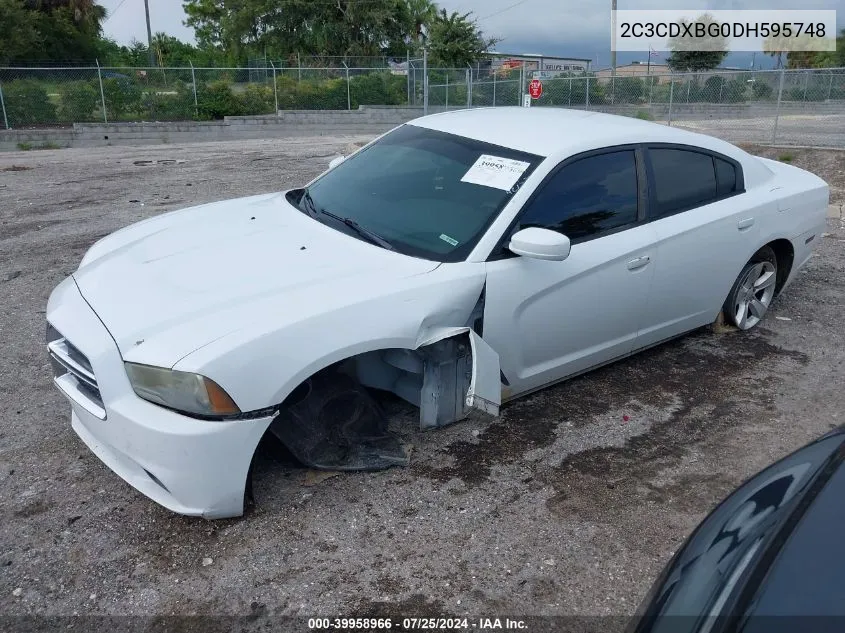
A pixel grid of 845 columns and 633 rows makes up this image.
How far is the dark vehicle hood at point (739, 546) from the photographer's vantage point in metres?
1.59

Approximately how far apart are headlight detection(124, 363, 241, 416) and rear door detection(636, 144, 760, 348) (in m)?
→ 2.61

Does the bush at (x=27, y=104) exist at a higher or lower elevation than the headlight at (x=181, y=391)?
higher

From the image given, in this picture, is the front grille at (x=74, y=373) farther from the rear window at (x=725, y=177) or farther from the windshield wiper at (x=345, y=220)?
the rear window at (x=725, y=177)

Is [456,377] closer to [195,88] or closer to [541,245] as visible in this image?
[541,245]

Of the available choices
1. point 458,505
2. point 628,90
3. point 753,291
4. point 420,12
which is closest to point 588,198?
point 458,505

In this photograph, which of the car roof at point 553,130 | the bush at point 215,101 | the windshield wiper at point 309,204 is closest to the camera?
the car roof at point 553,130

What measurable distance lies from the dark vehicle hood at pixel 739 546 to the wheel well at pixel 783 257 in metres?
3.42

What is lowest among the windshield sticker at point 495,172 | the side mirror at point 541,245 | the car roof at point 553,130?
the side mirror at point 541,245

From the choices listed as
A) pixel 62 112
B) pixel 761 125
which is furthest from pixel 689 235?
pixel 62 112

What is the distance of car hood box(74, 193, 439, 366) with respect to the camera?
2.88 metres

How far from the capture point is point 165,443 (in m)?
2.70

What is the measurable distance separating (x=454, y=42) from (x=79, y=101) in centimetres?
1782

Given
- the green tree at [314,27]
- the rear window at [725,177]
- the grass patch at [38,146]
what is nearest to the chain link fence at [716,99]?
the green tree at [314,27]

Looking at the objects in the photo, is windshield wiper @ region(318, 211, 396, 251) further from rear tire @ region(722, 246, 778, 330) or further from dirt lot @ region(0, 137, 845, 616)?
rear tire @ region(722, 246, 778, 330)
